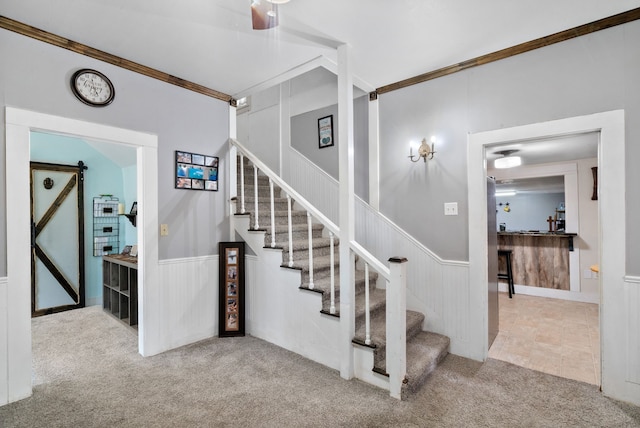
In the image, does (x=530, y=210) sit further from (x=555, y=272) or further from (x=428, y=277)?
(x=428, y=277)

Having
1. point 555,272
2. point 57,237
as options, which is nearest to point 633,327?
point 555,272

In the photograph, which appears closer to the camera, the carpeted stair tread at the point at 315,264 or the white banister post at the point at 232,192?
the carpeted stair tread at the point at 315,264

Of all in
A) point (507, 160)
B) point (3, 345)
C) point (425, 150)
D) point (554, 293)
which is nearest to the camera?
point (3, 345)

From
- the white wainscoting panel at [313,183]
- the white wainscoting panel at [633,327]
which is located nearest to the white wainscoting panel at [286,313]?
the white wainscoting panel at [313,183]

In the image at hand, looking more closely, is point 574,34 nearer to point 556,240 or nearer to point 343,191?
point 343,191

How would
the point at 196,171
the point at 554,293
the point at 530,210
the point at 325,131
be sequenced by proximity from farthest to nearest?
the point at 530,210 < the point at 554,293 < the point at 325,131 < the point at 196,171

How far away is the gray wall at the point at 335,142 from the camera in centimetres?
364

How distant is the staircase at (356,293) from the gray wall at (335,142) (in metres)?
0.77

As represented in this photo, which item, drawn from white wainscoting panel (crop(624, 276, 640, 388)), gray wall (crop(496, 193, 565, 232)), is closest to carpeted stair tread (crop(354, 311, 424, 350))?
white wainscoting panel (crop(624, 276, 640, 388))

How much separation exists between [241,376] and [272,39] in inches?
106

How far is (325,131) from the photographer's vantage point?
4199 mm

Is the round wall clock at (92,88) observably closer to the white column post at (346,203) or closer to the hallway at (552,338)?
the white column post at (346,203)

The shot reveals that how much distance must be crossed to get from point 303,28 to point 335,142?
1.85 m

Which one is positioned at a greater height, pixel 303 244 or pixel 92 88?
pixel 92 88
